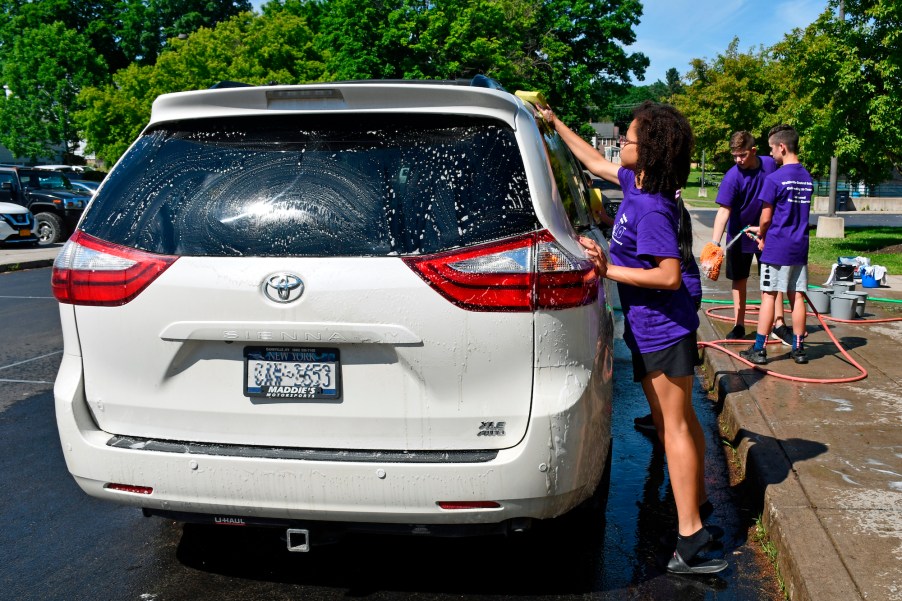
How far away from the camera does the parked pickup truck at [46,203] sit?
73.1ft

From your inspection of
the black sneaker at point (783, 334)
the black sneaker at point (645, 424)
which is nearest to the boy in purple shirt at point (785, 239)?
the black sneaker at point (783, 334)

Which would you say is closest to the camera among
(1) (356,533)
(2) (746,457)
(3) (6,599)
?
(1) (356,533)

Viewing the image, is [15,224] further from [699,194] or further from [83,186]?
[699,194]

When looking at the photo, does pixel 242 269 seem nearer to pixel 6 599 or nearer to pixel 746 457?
pixel 6 599

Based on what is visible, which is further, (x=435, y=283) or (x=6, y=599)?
(x=6, y=599)

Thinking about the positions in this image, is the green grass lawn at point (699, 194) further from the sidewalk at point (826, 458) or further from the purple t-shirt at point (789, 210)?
the sidewalk at point (826, 458)

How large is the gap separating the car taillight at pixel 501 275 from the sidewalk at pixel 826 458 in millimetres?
1521

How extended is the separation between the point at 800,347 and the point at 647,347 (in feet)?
13.0

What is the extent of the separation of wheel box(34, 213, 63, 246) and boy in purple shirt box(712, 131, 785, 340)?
1894 centimetres

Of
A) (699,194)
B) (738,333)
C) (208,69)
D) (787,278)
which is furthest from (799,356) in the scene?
(699,194)

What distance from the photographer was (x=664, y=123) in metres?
3.70

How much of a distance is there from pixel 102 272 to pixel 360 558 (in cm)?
171

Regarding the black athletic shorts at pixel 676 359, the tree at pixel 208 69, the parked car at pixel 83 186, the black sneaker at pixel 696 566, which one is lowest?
Answer: the black sneaker at pixel 696 566

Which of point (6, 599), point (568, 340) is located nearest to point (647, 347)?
point (568, 340)
